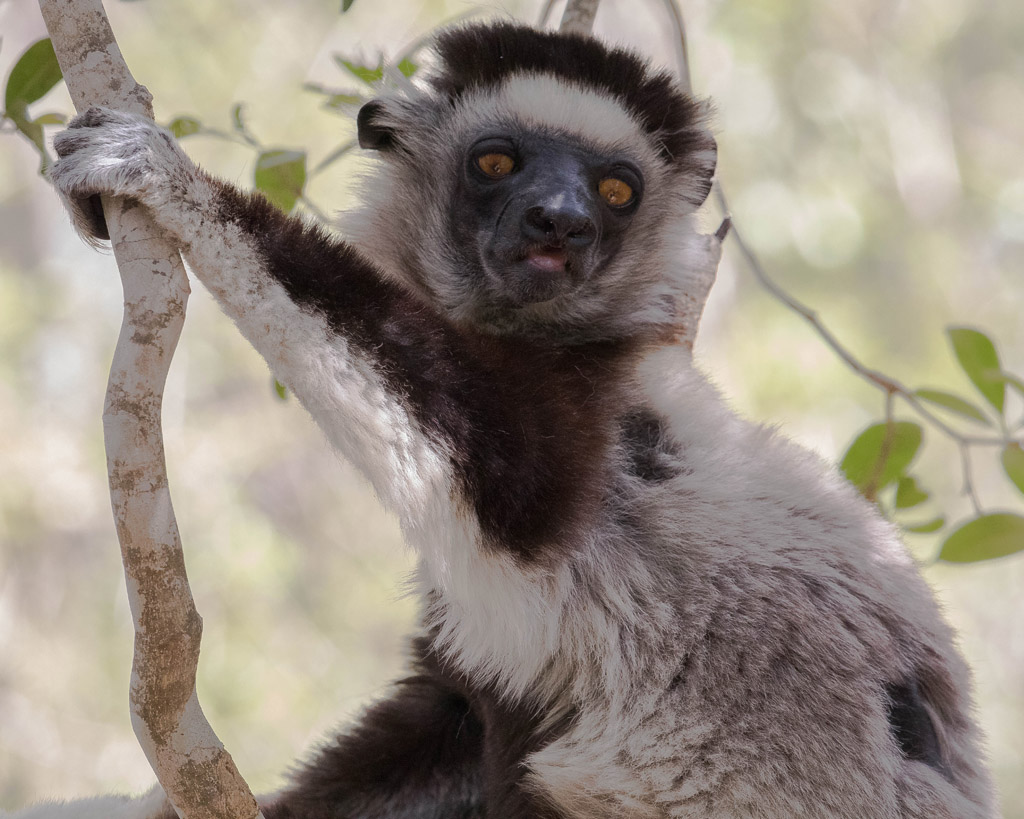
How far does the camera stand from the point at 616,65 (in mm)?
3682

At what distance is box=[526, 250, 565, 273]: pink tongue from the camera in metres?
3.16

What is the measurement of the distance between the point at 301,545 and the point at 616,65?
741 centimetres

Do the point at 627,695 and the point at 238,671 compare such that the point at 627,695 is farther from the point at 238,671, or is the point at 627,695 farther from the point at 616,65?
the point at 238,671

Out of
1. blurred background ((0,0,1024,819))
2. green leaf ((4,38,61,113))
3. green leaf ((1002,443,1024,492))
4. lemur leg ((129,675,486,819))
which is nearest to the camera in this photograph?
green leaf ((4,38,61,113))

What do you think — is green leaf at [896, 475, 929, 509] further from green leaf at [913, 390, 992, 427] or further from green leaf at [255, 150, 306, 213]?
green leaf at [255, 150, 306, 213]

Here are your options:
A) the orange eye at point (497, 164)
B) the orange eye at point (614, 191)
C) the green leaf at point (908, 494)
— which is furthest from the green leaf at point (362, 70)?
the green leaf at point (908, 494)

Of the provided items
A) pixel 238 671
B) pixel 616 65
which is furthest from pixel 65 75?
pixel 238 671

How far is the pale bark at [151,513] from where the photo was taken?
2.19 metres

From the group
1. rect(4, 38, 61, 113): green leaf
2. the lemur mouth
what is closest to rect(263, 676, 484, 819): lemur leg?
the lemur mouth

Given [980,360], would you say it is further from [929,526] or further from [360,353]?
[360,353]

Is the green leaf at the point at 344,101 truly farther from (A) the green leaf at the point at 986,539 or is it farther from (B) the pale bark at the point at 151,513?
(A) the green leaf at the point at 986,539

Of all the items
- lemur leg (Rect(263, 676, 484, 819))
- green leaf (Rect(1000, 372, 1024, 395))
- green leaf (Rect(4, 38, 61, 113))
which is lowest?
lemur leg (Rect(263, 676, 484, 819))

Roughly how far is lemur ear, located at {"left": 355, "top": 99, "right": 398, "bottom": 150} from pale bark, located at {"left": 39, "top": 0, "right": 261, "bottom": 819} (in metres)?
1.35

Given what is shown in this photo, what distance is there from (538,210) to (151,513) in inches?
58.3
